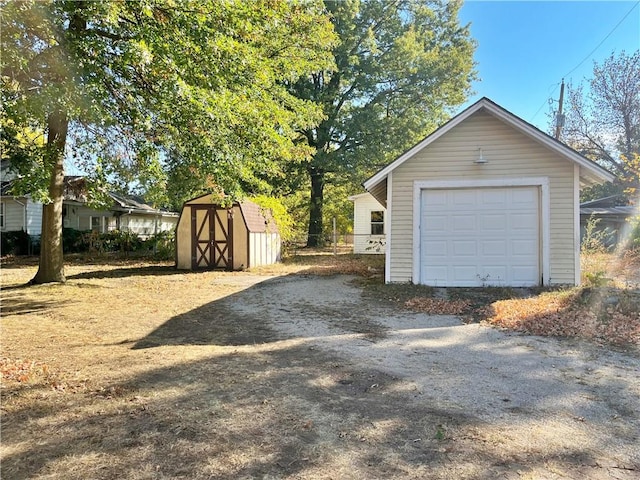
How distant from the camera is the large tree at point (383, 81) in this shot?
954 inches

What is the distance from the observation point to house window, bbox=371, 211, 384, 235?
24.7m

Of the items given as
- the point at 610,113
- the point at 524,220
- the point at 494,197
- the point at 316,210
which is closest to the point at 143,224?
the point at 316,210

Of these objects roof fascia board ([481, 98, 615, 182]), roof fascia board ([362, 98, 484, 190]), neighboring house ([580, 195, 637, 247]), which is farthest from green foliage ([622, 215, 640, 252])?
roof fascia board ([362, 98, 484, 190])

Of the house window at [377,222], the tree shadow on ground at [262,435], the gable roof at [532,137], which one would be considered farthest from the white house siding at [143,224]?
the tree shadow on ground at [262,435]

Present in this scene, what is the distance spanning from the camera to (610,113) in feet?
94.7

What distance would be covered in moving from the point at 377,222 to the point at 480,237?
1449cm

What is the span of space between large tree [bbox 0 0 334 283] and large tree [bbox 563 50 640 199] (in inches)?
1085

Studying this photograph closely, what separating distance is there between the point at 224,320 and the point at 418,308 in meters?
3.69

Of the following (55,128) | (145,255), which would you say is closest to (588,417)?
(55,128)

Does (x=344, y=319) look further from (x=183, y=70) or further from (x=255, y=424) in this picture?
(x=183, y=70)

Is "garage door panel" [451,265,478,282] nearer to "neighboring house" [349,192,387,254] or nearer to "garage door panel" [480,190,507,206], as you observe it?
"garage door panel" [480,190,507,206]

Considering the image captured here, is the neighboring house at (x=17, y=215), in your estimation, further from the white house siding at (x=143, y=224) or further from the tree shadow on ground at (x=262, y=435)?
the tree shadow on ground at (x=262, y=435)

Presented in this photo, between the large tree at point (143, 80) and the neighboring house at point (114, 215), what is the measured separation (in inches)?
611

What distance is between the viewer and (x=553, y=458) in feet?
9.00
